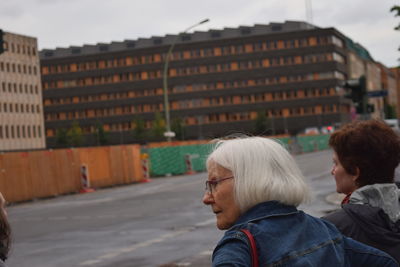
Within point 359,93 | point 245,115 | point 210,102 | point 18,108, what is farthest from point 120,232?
point 245,115

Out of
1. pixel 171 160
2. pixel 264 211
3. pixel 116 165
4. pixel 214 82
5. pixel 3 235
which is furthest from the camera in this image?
pixel 214 82

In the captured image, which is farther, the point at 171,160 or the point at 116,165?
the point at 171,160

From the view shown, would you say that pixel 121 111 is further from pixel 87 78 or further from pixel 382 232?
pixel 382 232

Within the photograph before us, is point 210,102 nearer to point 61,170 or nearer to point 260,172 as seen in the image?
point 61,170

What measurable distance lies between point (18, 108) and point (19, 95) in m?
1.76

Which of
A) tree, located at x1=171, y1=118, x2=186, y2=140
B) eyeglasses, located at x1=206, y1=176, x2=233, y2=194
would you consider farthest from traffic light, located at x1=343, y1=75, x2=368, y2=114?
tree, located at x1=171, y1=118, x2=186, y2=140

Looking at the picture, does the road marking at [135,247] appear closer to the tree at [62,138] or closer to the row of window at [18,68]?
the row of window at [18,68]

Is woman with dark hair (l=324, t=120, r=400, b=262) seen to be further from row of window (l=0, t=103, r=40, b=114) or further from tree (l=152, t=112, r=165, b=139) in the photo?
tree (l=152, t=112, r=165, b=139)

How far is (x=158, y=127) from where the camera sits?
5133 inches

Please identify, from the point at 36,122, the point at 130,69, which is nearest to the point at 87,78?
the point at 130,69

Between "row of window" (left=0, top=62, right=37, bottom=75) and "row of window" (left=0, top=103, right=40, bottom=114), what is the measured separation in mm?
4513

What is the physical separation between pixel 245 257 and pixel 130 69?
138230 mm

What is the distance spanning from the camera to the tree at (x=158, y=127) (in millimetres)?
130375

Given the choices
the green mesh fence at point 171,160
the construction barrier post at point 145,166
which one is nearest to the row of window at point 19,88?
the green mesh fence at point 171,160
